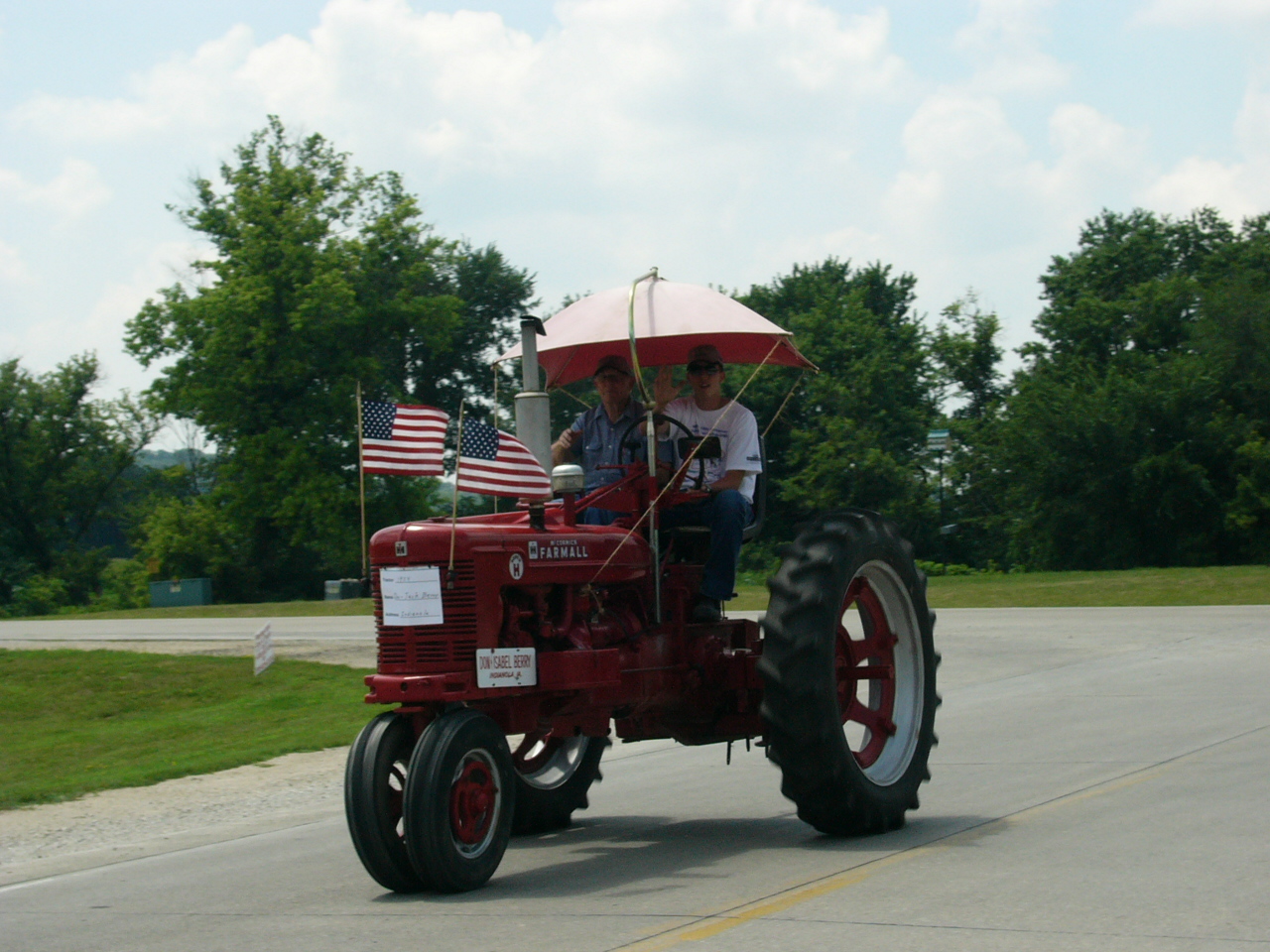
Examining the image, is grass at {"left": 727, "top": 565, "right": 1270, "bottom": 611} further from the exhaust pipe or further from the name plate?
the name plate

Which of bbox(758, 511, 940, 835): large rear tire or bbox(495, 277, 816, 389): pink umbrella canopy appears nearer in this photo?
bbox(758, 511, 940, 835): large rear tire

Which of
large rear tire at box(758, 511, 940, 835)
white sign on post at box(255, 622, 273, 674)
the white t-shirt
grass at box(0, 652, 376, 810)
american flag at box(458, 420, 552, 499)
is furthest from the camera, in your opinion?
white sign on post at box(255, 622, 273, 674)

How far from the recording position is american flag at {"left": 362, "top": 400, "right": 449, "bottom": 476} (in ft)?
22.2

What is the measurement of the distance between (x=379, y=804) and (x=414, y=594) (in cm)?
88

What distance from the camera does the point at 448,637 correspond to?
659cm

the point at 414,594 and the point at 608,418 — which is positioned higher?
the point at 608,418

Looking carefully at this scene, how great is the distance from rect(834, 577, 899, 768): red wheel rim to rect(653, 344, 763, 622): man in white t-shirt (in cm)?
66

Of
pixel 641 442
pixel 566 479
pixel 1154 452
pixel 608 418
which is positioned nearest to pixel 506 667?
pixel 566 479

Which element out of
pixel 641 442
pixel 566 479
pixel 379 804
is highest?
pixel 641 442

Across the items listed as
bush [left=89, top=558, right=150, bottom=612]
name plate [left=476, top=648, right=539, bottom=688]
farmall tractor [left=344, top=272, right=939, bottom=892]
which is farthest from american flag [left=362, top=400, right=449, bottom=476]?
bush [left=89, top=558, right=150, bottom=612]

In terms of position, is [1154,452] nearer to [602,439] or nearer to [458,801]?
[602,439]

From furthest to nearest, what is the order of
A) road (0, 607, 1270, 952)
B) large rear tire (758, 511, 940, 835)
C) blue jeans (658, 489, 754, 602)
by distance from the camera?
blue jeans (658, 489, 754, 602), large rear tire (758, 511, 940, 835), road (0, 607, 1270, 952)

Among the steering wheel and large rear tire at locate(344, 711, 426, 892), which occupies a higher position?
the steering wheel

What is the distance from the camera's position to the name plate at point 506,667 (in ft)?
21.5
